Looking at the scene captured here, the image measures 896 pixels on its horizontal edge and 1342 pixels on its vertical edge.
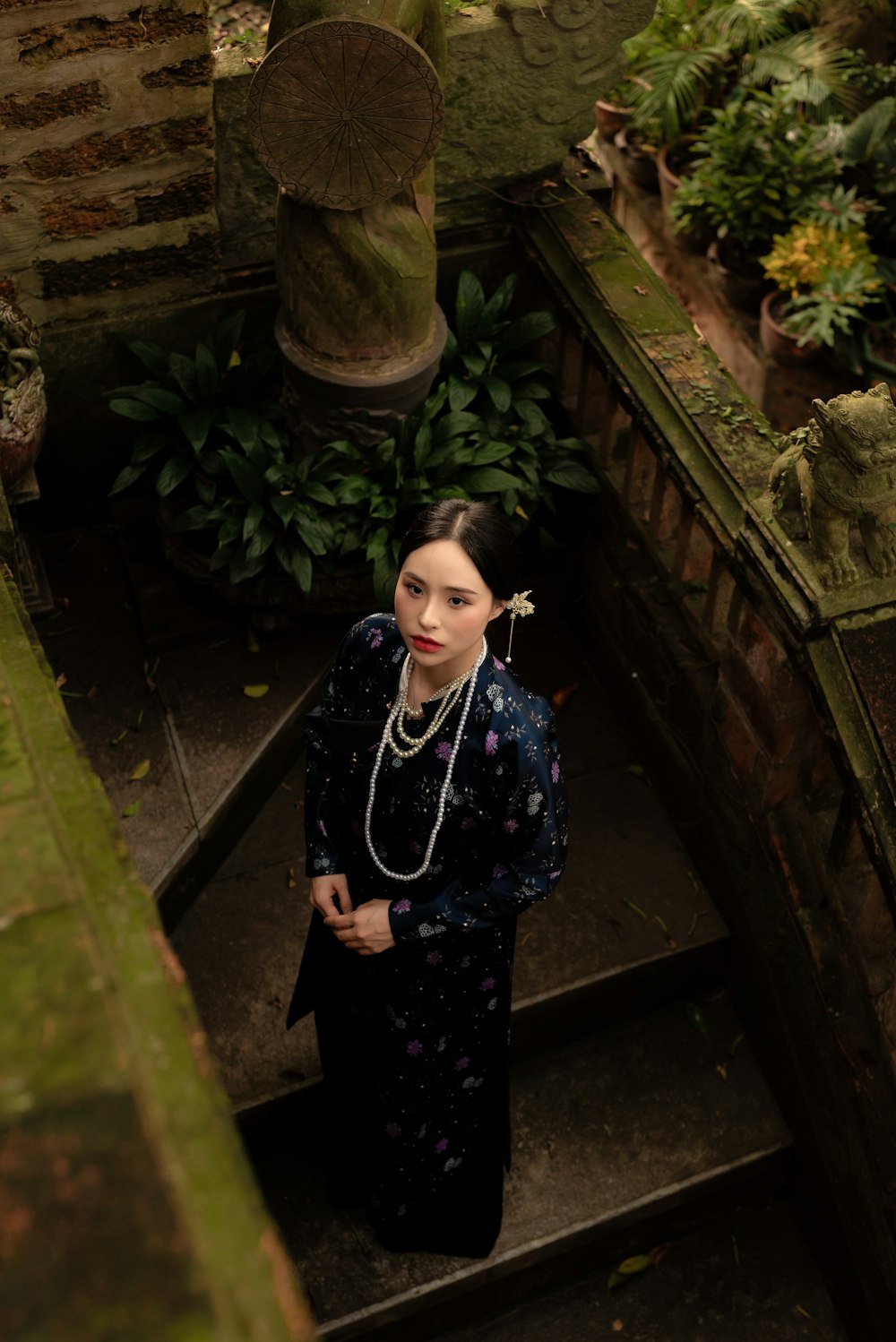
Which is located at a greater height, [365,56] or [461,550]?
[365,56]

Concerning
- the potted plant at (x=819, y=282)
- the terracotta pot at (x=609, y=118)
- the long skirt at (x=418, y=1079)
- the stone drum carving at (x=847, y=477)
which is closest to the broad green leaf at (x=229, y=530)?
the long skirt at (x=418, y=1079)

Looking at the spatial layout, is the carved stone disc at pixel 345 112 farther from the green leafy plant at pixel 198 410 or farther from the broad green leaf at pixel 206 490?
the broad green leaf at pixel 206 490

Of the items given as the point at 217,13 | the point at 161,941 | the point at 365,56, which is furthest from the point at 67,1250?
the point at 217,13

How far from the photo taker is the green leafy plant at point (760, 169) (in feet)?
21.7

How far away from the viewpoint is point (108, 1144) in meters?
1.21

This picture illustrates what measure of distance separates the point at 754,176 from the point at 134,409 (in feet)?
11.7

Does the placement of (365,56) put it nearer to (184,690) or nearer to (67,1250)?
(184,690)

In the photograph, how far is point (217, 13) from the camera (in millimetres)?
5141

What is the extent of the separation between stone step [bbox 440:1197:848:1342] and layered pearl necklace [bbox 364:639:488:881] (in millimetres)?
1834

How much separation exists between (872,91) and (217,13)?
354 cm

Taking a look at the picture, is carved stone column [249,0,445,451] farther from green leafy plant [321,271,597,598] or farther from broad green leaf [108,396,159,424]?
broad green leaf [108,396,159,424]

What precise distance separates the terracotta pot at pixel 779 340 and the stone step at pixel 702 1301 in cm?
404

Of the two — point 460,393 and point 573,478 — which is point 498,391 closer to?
point 460,393

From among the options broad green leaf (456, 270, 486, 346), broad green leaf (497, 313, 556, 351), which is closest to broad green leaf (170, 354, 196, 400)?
broad green leaf (456, 270, 486, 346)
